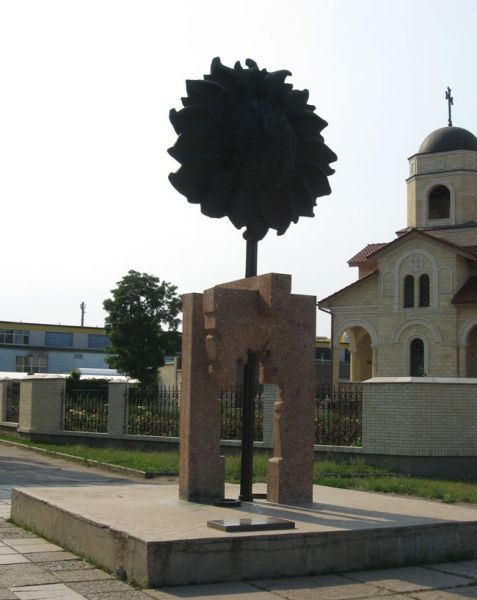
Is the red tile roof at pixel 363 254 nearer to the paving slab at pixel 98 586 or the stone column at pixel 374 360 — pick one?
the stone column at pixel 374 360

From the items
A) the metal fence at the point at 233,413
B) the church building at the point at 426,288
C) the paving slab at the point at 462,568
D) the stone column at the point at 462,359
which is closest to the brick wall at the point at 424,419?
the metal fence at the point at 233,413

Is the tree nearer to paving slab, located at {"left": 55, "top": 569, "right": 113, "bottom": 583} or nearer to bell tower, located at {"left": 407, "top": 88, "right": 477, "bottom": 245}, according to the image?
bell tower, located at {"left": 407, "top": 88, "right": 477, "bottom": 245}

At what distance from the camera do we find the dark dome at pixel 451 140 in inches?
1437

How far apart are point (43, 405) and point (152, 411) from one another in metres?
4.41

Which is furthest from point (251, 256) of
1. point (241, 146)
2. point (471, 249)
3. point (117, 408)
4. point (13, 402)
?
point (471, 249)

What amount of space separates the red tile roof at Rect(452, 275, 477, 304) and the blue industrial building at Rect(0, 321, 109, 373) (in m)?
34.5

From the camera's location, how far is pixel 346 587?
19.4 feet

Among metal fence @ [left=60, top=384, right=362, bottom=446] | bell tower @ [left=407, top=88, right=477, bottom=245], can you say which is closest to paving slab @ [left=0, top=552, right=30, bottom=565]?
metal fence @ [left=60, top=384, right=362, bottom=446]

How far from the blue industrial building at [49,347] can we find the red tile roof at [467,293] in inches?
1358

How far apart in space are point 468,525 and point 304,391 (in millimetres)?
1952

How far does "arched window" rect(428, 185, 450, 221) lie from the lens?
3675cm

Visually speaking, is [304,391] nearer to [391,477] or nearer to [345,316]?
[391,477]

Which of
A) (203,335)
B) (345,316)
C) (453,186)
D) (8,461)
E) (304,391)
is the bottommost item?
(8,461)

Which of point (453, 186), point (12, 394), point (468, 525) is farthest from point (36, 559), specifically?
point (453, 186)
